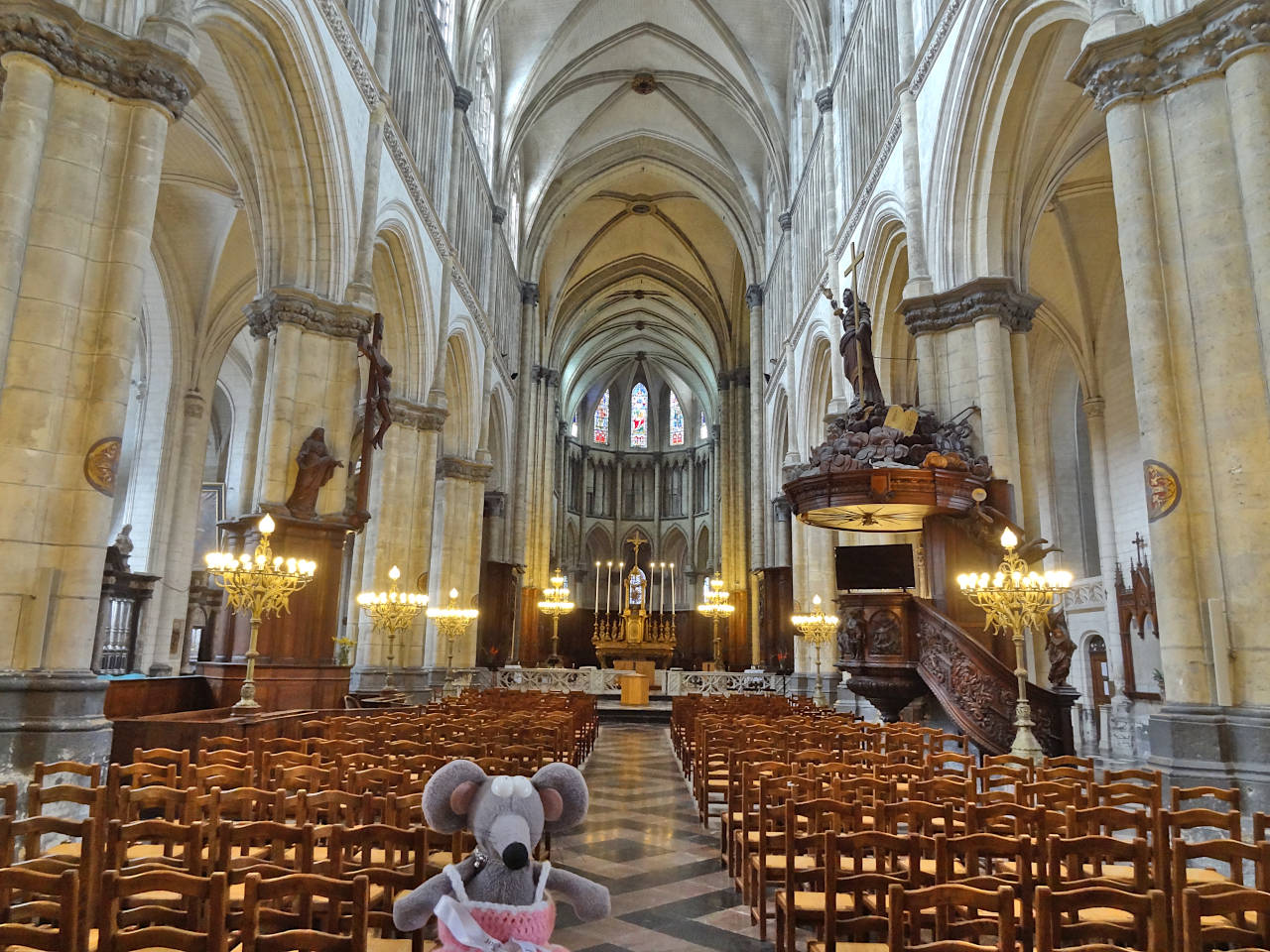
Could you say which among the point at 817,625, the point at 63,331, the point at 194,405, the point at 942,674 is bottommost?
the point at 942,674

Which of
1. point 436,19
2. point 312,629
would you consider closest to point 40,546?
point 312,629

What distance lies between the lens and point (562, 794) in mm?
2818

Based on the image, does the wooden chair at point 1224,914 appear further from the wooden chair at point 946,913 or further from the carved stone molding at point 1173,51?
the carved stone molding at point 1173,51

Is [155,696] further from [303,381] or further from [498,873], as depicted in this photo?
[498,873]

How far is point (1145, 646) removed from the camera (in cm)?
1712

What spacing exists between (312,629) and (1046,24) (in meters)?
12.4

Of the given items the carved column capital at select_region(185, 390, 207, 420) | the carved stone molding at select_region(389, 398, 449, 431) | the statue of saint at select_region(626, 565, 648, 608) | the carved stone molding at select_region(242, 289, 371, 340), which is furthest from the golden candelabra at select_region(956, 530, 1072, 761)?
the statue of saint at select_region(626, 565, 648, 608)

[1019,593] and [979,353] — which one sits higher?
[979,353]

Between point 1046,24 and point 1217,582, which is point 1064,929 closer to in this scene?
point 1217,582

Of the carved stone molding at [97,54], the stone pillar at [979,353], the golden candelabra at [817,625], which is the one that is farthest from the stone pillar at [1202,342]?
the golden candelabra at [817,625]

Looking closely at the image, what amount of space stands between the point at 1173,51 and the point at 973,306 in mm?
4928

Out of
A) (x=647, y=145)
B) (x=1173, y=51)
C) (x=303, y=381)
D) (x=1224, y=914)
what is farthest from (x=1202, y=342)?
(x=647, y=145)

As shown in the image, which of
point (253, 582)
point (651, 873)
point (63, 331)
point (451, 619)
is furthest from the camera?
point (451, 619)

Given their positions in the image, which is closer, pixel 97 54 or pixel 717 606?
pixel 97 54
